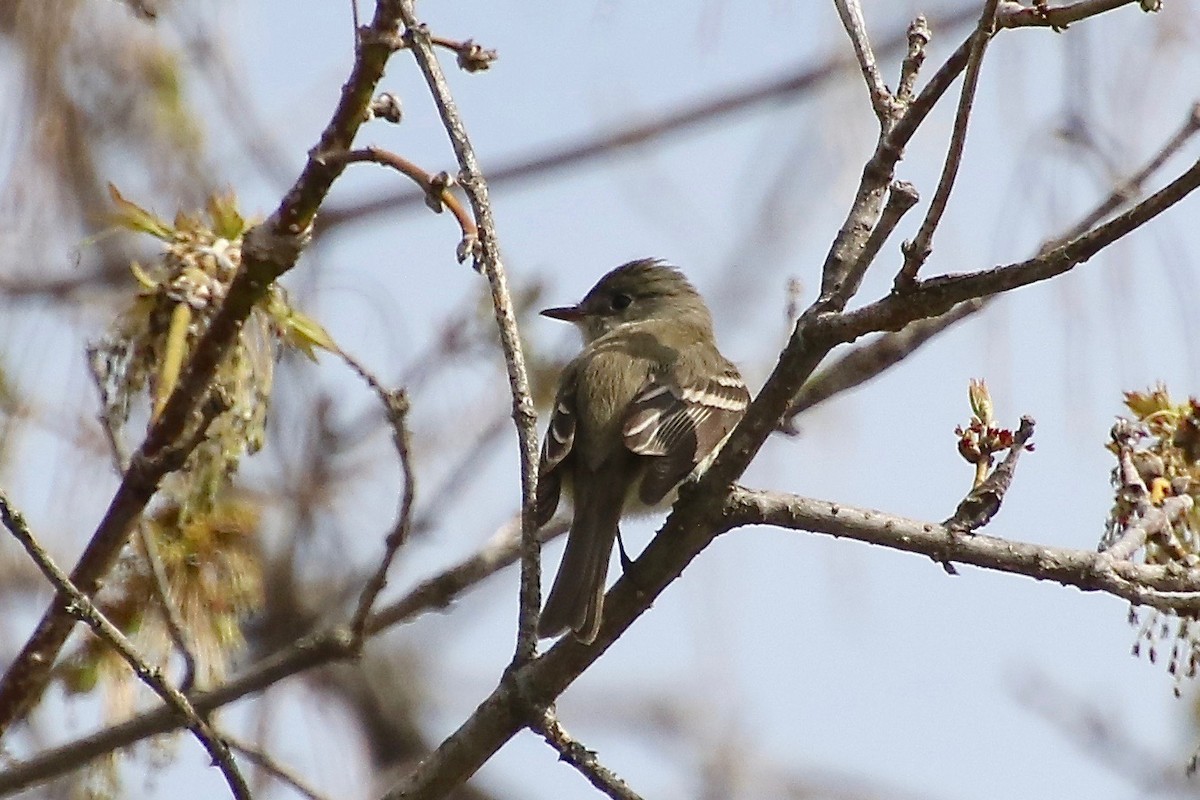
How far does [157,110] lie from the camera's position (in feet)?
14.8

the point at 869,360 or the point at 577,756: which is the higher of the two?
the point at 869,360

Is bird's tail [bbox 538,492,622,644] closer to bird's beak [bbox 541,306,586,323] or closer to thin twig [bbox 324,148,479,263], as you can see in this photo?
thin twig [bbox 324,148,479,263]

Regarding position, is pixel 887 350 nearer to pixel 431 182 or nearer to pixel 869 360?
pixel 869 360

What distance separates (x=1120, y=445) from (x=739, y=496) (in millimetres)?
653

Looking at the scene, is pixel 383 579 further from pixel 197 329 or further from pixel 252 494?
pixel 252 494

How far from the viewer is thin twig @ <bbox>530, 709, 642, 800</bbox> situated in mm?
2535

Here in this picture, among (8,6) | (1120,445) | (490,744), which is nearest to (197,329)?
(490,744)

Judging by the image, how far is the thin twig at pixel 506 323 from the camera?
8.23 feet

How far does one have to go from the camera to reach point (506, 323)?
2.58m

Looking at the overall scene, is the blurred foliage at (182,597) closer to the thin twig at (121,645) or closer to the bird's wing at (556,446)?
the bird's wing at (556,446)

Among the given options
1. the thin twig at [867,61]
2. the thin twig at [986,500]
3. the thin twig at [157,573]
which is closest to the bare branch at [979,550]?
the thin twig at [986,500]

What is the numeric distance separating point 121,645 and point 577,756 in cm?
69

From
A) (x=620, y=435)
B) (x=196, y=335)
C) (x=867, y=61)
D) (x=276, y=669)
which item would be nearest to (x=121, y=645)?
(x=276, y=669)

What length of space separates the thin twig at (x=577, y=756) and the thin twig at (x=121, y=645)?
0.45 metres
